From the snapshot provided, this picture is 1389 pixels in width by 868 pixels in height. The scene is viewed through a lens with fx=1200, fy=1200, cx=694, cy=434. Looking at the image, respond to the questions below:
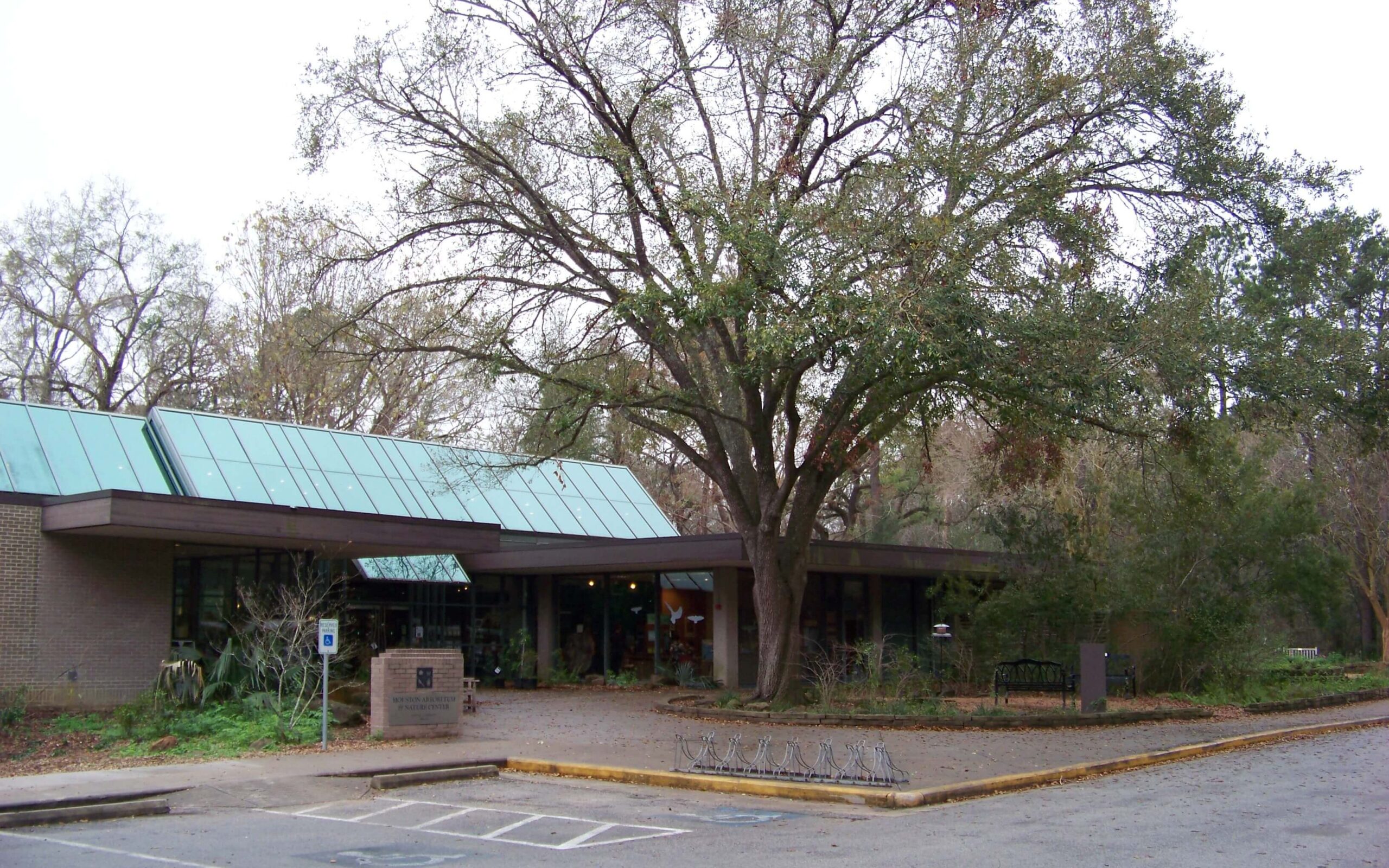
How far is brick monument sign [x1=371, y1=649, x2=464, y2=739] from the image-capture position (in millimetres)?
17078

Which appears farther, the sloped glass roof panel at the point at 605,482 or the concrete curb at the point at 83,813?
the sloped glass roof panel at the point at 605,482

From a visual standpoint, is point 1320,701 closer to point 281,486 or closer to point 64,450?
point 281,486

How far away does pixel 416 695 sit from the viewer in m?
17.3

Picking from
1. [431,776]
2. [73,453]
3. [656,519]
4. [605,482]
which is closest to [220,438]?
[73,453]

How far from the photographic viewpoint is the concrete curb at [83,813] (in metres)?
11.2

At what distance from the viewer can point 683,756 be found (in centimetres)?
1489

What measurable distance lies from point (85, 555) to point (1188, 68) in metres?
20.5

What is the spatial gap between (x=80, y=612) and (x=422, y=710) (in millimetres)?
8183

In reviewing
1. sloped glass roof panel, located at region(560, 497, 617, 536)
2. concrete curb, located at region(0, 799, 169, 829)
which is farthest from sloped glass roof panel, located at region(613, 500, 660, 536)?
concrete curb, located at region(0, 799, 169, 829)

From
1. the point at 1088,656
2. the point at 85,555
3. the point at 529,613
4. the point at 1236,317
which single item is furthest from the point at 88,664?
the point at 1236,317

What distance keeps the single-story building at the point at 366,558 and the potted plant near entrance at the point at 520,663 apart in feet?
1.91

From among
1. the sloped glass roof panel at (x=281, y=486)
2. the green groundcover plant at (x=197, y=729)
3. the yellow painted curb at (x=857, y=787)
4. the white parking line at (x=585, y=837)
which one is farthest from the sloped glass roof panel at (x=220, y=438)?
the white parking line at (x=585, y=837)

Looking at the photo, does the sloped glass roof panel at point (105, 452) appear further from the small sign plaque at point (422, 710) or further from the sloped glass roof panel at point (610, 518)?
the sloped glass roof panel at point (610, 518)

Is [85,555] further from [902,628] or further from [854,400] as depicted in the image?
[902,628]
